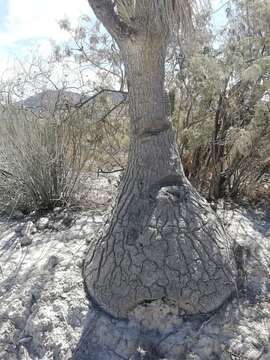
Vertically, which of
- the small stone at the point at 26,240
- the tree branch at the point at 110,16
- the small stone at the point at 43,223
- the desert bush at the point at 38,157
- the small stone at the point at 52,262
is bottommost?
the small stone at the point at 52,262

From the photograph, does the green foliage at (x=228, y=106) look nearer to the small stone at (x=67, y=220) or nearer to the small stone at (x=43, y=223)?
the small stone at (x=67, y=220)

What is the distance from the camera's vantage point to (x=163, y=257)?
3.19 m

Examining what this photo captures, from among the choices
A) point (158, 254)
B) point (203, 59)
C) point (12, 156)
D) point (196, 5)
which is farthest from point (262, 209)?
point (12, 156)

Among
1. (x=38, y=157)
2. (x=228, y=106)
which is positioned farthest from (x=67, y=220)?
(x=228, y=106)

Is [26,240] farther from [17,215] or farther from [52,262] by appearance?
[17,215]

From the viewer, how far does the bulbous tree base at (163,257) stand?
312 centimetres

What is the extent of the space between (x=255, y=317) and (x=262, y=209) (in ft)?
6.10

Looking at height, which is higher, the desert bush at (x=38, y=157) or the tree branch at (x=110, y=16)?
the tree branch at (x=110, y=16)

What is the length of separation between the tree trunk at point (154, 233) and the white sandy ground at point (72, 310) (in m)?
0.14

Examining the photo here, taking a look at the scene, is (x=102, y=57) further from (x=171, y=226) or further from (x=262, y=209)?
(x=171, y=226)

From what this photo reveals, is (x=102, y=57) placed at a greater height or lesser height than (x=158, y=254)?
greater

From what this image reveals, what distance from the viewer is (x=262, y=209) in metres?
4.80

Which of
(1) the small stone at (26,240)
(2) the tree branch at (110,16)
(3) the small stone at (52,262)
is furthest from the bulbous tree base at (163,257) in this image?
(2) the tree branch at (110,16)

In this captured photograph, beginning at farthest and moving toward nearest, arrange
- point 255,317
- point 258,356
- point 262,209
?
1. point 262,209
2. point 255,317
3. point 258,356
